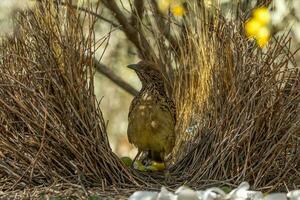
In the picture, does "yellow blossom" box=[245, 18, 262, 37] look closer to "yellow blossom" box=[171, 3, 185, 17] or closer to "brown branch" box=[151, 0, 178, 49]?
"yellow blossom" box=[171, 3, 185, 17]

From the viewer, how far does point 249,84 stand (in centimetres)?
538

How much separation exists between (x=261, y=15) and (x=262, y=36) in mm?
135

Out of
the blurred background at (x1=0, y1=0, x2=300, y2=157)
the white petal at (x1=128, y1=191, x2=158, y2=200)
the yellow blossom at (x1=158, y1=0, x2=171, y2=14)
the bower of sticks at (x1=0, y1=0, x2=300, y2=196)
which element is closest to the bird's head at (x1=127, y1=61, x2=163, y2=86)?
the bower of sticks at (x1=0, y1=0, x2=300, y2=196)

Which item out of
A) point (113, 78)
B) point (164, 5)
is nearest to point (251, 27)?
point (164, 5)

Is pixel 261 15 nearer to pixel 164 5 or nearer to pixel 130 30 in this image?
pixel 164 5

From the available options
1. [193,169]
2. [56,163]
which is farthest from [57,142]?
[193,169]

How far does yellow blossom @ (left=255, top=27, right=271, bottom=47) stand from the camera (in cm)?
559

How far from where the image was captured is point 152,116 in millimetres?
5863

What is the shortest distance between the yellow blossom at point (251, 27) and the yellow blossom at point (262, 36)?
4 cm

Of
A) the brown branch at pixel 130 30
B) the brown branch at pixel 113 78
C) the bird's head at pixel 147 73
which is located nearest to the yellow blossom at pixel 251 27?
the bird's head at pixel 147 73

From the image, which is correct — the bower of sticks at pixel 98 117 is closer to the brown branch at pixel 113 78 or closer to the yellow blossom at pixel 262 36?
the yellow blossom at pixel 262 36

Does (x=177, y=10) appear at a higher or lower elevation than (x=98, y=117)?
higher

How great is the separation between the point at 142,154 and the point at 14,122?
137 cm

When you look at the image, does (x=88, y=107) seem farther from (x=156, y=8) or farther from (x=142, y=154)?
(x=156, y=8)
